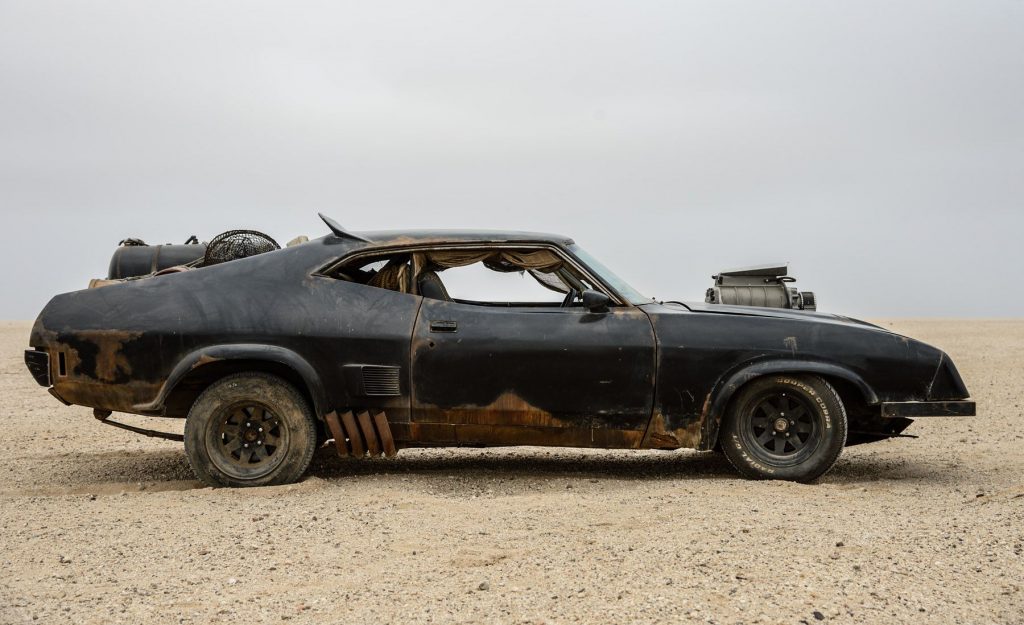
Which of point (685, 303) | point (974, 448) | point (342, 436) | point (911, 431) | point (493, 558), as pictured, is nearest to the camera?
point (493, 558)

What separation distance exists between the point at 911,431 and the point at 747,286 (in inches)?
333

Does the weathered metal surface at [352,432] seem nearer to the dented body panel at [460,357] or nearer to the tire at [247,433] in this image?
the dented body panel at [460,357]

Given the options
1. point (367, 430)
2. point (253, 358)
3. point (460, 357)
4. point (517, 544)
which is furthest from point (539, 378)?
point (253, 358)

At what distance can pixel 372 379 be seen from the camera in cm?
669

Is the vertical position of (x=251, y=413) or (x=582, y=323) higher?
(x=582, y=323)

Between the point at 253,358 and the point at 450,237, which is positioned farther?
the point at 450,237

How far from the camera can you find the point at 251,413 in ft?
22.3

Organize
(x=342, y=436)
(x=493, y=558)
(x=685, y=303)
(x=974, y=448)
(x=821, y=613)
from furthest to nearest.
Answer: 1. (x=974, y=448)
2. (x=685, y=303)
3. (x=342, y=436)
4. (x=493, y=558)
5. (x=821, y=613)

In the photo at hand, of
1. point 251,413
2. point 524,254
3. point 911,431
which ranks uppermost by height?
point 524,254

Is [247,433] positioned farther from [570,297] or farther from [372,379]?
[570,297]

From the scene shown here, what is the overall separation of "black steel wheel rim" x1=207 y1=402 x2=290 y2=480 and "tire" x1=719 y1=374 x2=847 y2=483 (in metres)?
3.08

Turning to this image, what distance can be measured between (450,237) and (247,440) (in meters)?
1.99

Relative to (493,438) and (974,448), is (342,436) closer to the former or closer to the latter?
(493,438)

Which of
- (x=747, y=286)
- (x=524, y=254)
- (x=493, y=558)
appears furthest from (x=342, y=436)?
(x=747, y=286)
